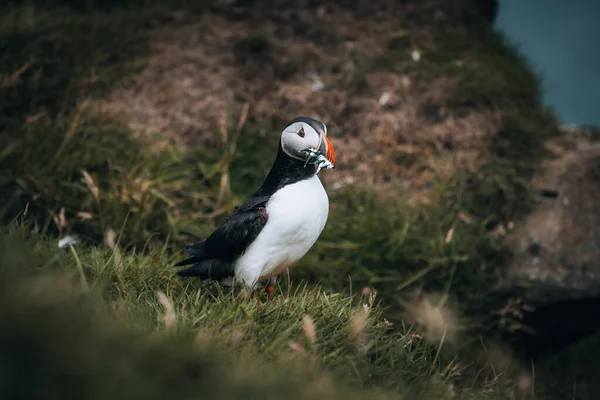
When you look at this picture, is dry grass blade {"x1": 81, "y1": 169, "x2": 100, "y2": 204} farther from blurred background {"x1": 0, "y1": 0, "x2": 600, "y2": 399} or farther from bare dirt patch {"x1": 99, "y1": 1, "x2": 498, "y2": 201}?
bare dirt patch {"x1": 99, "y1": 1, "x2": 498, "y2": 201}

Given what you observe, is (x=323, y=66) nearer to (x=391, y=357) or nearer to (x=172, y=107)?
(x=172, y=107)

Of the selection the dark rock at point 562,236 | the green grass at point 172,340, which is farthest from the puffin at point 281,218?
the dark rock at point 562,236

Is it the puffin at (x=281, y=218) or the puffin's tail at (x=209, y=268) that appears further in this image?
the puffin's tail at (x=209, y=268)

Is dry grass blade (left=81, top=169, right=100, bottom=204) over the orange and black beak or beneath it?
beneath

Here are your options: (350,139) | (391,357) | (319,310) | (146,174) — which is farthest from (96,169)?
(391,357)

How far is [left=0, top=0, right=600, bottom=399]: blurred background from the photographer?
392 centimetres

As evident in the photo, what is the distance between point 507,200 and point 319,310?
9.51 ft

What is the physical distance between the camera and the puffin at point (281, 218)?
3.22m

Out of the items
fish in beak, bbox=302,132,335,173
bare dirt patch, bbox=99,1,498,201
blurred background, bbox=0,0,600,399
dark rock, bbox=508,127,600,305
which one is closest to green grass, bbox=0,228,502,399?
blurred background, bbox=0,0,600,399

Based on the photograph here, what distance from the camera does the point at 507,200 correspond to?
543cm

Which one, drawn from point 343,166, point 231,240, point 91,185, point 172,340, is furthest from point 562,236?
point 172,340

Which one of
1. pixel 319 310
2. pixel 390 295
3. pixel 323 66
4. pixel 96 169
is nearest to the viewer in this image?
pixel 319 310

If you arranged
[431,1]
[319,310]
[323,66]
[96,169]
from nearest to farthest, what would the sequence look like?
[319,310] < [96,169] < [323,66] < [431,1]

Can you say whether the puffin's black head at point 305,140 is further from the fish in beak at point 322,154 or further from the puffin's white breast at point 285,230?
the puffin's white breast at point 285,230
